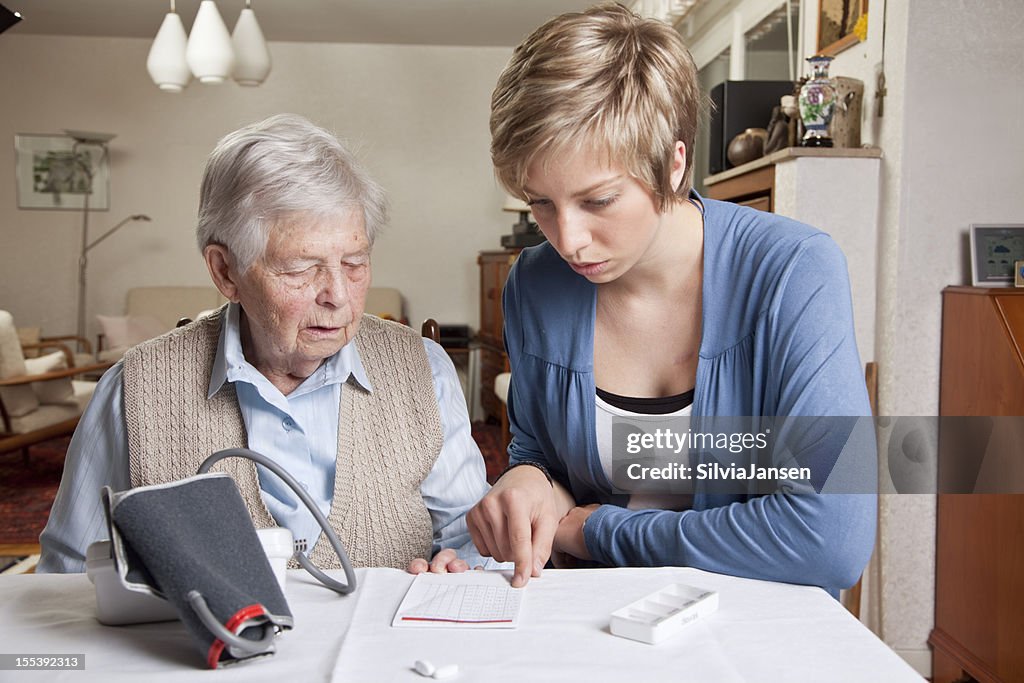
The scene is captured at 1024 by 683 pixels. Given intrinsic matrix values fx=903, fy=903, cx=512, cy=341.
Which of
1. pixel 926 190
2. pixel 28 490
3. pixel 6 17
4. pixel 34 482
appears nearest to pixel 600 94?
pixel 6 17

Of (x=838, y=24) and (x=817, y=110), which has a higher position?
(x=838, y=24)

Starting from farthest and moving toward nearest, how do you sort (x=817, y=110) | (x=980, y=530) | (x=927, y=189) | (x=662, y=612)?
(x=817, y=110) < (x=927, y=189) < (x=980, y=530) < (x=662, y=612)

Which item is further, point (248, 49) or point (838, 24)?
point (248, 49)

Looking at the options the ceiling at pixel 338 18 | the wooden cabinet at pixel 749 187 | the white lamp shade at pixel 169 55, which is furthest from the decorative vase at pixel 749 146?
the ceiling at pixel 338 18

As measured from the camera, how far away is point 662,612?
96cm

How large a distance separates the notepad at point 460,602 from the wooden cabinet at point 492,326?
506 centimetres

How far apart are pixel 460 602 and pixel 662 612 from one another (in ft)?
0.75

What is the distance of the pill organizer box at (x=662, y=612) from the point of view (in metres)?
0.92

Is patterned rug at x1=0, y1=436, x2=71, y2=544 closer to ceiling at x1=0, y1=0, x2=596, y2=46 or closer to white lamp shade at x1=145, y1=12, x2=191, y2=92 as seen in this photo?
white lamp shade at x1=145, y1=12, x2=191, y2=92

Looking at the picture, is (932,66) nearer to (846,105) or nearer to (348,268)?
(846,105)

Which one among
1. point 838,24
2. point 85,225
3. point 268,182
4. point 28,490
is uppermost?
point 838,24

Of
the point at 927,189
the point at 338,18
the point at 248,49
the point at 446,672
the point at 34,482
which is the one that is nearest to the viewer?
the point at 446,672

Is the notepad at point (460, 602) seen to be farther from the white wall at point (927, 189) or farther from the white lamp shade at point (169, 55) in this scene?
the white lamp shade at point (169, 55)

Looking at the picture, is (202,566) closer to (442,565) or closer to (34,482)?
(442,565)
